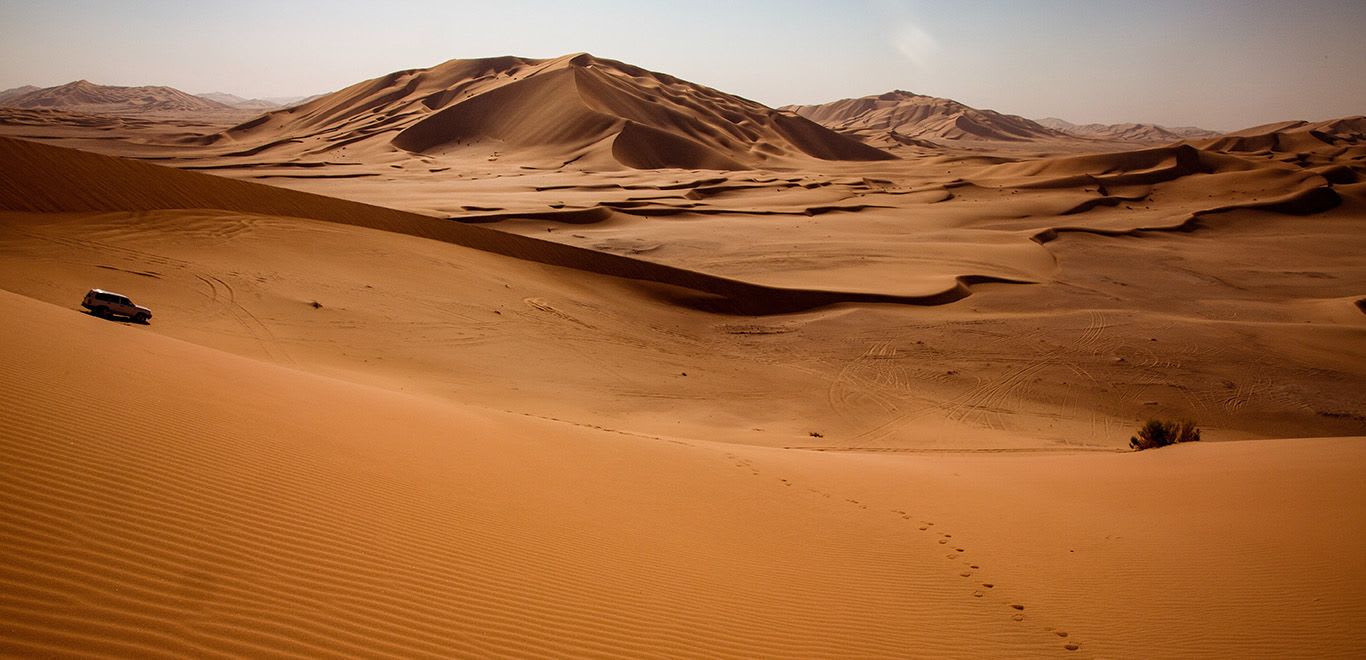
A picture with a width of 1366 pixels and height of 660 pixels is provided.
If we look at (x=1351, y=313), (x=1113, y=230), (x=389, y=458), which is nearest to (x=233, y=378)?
(x=389, y=458)

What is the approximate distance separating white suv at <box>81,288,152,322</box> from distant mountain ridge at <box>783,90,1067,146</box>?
121 meters

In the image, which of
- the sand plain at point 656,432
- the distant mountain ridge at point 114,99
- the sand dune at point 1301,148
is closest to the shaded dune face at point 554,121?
the sand plain at point 656,432

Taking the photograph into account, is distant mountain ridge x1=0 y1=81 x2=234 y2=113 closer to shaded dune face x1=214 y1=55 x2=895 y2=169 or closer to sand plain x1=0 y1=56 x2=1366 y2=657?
shaded dune face x1=214 y1=55 x2=895 y2=169

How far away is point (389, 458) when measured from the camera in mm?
5594

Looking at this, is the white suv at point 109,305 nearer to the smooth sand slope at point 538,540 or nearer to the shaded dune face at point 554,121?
the smooth sand slope at point 538,540

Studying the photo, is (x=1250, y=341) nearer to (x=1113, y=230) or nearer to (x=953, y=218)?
(x=1113, y=230)

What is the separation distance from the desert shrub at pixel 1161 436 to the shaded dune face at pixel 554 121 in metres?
45.0

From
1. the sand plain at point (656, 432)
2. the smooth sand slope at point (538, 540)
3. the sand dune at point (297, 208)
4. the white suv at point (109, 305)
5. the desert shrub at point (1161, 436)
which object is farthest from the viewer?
the sand dune at point (297, 208)

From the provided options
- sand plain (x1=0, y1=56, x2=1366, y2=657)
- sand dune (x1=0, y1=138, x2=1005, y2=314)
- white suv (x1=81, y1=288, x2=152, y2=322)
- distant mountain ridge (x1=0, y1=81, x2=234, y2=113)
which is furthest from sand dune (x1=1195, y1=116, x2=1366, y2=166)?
distant mountain ridge (x1=0, y1=81, x2=234, y2=113)

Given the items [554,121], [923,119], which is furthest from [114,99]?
[923,119]

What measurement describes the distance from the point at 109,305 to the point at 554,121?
181 feet

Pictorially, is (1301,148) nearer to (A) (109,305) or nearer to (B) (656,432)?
(B) (656,432)

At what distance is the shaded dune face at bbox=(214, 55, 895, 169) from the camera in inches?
2313

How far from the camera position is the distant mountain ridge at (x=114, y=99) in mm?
139800
